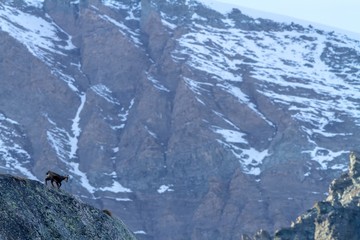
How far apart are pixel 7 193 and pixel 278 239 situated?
110 m

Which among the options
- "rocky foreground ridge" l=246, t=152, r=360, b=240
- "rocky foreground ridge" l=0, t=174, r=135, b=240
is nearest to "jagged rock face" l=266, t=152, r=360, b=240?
"rocky foreground ridge" l=246, t=152, r=360, b=240

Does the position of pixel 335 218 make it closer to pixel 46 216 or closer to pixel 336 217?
pixel 336 217

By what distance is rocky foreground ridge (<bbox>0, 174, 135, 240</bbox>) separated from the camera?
1304 inches

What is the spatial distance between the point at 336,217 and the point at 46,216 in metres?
104

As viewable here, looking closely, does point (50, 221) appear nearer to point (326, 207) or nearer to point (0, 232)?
point (0, 232)

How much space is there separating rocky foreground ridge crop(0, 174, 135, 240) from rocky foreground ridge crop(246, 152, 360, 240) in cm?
9924

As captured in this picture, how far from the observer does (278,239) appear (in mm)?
142875

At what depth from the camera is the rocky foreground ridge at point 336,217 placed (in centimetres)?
13612

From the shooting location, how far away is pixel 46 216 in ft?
115

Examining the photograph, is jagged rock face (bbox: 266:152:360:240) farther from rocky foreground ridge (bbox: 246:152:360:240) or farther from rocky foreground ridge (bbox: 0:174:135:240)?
rocky foreground ridge (bbox: 0:174:135:240)

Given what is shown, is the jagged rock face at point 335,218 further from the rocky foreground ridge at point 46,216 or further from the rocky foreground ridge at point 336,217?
the rocky foreground ridge at point 46,216

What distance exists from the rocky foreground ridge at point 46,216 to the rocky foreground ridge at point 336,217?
326ft

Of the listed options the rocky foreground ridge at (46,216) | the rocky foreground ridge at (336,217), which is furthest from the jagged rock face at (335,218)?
the rocky foreground ridge at (46,216)

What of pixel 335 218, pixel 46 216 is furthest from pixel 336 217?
pixel 46 216
